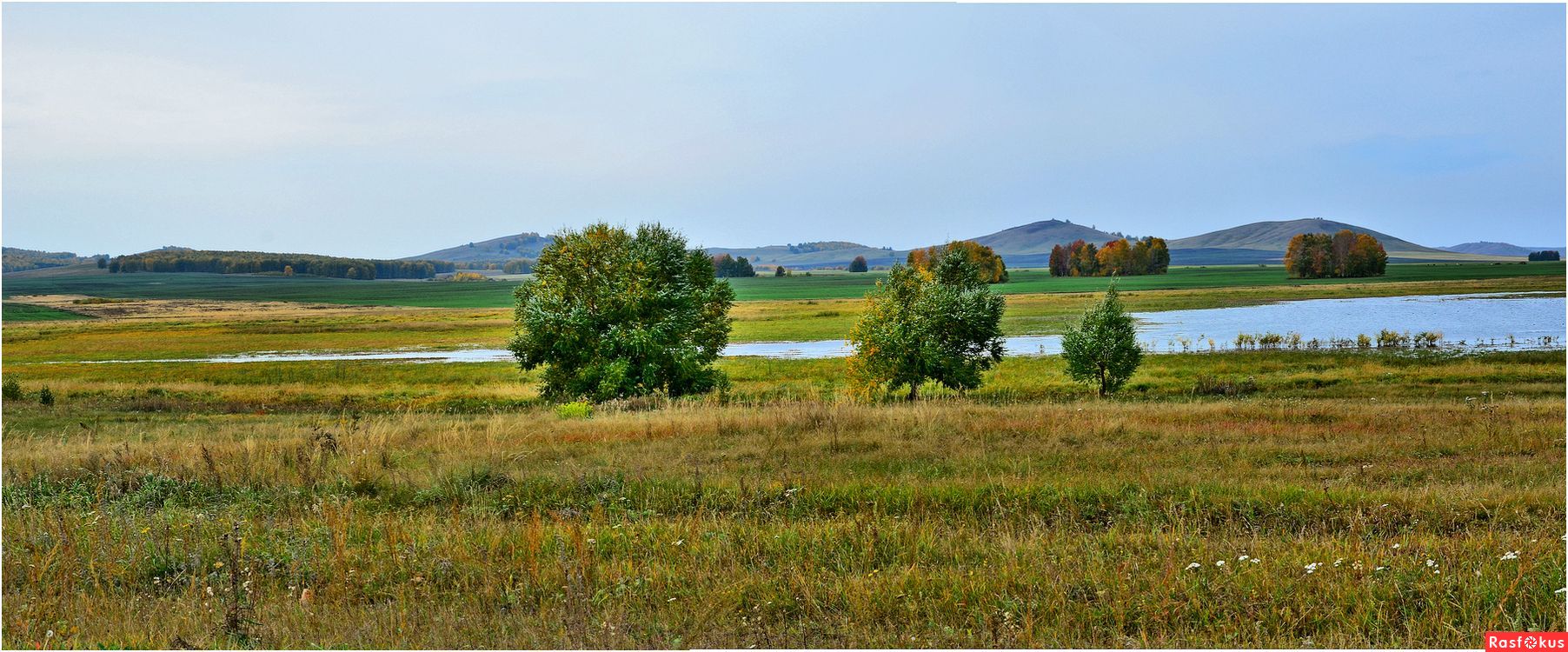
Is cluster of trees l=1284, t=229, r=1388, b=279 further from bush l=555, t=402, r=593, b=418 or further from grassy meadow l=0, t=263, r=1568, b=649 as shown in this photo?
bush l=555, t=402, r=593, b=418

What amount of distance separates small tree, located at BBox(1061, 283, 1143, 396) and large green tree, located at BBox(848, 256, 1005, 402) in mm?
3268

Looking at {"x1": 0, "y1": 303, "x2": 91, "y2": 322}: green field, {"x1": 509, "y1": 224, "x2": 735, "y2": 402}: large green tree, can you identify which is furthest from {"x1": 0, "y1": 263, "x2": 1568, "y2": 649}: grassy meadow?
{"x1": 0, "y1": 303, "x2": 91, "y2": 322}: green field

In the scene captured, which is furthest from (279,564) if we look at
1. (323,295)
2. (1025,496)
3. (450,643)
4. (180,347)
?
(323,295)

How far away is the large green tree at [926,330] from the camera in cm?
3186

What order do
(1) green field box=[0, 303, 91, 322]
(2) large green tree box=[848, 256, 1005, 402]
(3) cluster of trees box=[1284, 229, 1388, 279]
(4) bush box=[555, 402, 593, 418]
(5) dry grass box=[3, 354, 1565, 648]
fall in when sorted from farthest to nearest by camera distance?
(3) cluster of trees box=[1284, 229, 1388, 279] < (1) green field box=[0, 303, 91, 322] < (2) large green tree box=[848, 256, 1005, 402] < (4) bush box=[555, 402, 593, 418] < (5) dry grass box=[3, 354, 1565, 648]

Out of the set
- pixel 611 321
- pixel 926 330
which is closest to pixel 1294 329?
pixel 926 330

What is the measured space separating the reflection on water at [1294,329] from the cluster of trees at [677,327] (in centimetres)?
2483

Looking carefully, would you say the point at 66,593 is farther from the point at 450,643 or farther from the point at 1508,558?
the point at 1508,558

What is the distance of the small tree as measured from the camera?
110 ft

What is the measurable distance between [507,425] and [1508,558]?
16.1 m

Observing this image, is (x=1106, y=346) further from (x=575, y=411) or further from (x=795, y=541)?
(x=795, y=541)

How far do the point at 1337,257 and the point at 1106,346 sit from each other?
174832 mm

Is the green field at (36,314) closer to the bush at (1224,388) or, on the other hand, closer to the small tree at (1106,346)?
the small tree at (1106,346)

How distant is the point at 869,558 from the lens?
687 centimetres
